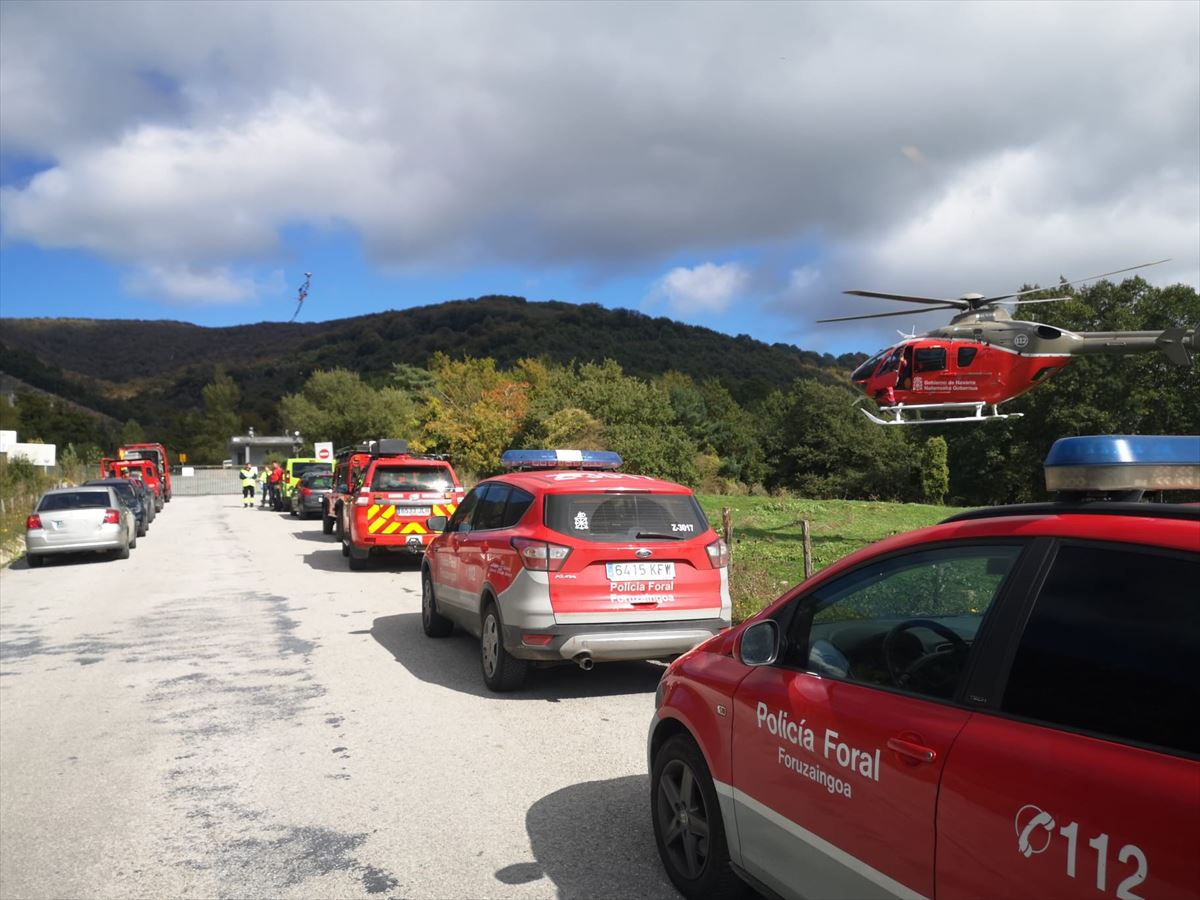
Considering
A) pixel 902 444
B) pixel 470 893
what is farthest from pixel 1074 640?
pixel 902 444

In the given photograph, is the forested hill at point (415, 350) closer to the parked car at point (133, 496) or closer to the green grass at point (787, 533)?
the green grass at point (787, 533)

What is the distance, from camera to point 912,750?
2617 mm

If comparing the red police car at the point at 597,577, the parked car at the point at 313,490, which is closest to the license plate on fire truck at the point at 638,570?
the red police car at the point at 597,577

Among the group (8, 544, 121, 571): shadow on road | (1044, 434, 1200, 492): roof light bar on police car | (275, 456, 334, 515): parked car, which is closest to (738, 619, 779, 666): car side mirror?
(1044, 434, 1200, 492): roof light bar on police car

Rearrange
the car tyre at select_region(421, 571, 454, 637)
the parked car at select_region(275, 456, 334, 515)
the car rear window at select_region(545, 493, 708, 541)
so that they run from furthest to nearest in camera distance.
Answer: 1. the parked car at select_region(275, 456, 334, 515)
2. the car tyre at select_region(421, 571, 454, 637)
3. the car rear window at select_region(545, 493, 708, 541)

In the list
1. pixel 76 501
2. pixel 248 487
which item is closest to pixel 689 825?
pixel 76 501

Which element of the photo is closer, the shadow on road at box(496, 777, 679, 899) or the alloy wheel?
the alloy wheel

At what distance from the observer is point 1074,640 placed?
7.66ft

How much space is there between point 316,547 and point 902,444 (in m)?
45.4

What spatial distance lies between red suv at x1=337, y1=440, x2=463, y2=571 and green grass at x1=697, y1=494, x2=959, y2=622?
5368 millimetres

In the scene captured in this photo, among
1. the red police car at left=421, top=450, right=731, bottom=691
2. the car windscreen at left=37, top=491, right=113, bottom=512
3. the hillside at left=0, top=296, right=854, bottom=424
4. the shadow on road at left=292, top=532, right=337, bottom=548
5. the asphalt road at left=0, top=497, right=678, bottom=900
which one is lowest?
the asphalt road at left=0, top=497, right=678, bottom=900

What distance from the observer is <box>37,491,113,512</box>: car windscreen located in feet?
62.3

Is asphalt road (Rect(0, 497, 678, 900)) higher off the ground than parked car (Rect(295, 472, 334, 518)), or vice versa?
parked car (Rect(295, 472, 334, 518))

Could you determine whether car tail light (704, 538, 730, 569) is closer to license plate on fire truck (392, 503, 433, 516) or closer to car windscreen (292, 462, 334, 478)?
license plate on fire truck (392, 503, 433, 516)
